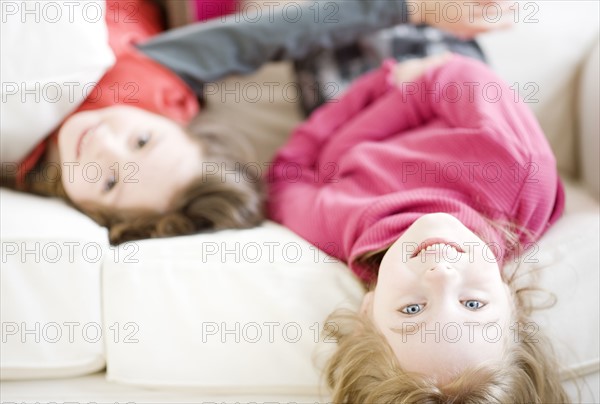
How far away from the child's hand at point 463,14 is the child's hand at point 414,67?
6 cm

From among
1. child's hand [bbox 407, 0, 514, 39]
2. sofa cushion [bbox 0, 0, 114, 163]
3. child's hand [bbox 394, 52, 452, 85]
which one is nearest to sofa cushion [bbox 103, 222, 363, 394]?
sofa cushion [bbox 0, 0, 114, 163]

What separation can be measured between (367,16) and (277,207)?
0.41 m

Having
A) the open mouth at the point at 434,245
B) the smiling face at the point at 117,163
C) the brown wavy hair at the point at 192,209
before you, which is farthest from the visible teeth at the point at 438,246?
the smiling face at the point at 117,163

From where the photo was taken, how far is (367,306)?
0.86 metres

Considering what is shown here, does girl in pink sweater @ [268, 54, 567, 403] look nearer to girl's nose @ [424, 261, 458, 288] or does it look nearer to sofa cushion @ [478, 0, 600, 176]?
girl's nose @ [424, 261, 458, 288]

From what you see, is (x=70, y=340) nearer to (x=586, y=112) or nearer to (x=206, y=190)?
(x=206, y=190)

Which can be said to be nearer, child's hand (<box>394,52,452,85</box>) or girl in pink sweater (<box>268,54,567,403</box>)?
girl in pink sweater (<box>268,54,567,403</box>)

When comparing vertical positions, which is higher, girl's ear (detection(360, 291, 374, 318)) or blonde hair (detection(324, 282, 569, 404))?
girl's ear (detection(360, 291, 374, 318))

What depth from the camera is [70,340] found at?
0.86 metres

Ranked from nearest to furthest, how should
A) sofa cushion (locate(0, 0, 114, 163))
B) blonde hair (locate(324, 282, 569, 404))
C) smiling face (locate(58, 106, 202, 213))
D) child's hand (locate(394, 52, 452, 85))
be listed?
blonde hair (locate(324, 282, 569, 404)) < sofa cushion (locate(0, 0, 114, 163)) < smiling face (locate(58, 106, 202, 213)) < child's hand (locate(394, 52, 452, 85))

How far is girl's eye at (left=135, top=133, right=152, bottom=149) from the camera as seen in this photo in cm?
110

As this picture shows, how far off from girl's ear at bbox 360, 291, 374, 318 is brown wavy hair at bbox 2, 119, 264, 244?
0.30 m

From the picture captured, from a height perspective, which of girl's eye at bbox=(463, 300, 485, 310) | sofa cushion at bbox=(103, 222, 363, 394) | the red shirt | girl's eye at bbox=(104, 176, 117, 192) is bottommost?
sofa cushion at bbox=(103, 222, 363, 394)

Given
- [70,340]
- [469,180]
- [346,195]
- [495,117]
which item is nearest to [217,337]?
[70,340]
